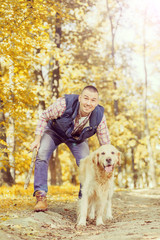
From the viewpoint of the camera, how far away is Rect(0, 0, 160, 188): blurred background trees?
20.7 ft

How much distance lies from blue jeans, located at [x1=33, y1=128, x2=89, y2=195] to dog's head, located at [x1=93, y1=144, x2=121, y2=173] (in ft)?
2.39

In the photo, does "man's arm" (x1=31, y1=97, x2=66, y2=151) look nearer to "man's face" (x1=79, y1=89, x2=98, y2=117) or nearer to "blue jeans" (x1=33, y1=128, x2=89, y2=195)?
"blue jeans" (x1=33, y1=128, x2=89, y2=195)

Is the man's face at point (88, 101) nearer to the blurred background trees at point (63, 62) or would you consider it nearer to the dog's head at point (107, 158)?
the dog's head at point (107, 158)

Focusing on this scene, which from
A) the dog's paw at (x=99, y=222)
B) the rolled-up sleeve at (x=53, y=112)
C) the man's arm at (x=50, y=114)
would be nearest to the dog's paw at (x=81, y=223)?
the dog's paw at (x=99, y=222)

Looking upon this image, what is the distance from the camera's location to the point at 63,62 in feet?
40.7

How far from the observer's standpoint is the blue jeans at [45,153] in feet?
16.9

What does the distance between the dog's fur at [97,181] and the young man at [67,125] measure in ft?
1.60

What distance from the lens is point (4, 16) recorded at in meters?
5.96

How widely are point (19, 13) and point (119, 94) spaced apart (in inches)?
455

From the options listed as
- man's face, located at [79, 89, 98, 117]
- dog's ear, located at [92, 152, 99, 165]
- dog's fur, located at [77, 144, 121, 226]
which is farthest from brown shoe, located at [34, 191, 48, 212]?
man's face, located at [79, 89, 98, 117]

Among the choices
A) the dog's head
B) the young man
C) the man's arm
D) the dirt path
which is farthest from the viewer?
the man's arm

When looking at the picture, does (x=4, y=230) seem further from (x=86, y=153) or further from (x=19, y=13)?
(x=19, y=13)

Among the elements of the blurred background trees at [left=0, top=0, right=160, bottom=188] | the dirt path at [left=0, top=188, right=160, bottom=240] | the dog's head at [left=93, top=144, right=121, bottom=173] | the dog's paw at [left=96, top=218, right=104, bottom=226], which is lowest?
the dog's paw at [left=96, top=218, right=104, bottom=226]

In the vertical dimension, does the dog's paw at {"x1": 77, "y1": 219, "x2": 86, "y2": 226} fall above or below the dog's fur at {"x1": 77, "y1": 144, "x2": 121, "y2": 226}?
below
